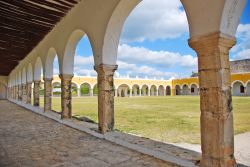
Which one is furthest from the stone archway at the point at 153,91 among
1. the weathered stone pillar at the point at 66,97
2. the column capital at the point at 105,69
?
the column capital at the point at 105,69

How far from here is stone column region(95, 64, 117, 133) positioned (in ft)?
15.4

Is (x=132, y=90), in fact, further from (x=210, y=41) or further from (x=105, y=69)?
(x=210, y=41)

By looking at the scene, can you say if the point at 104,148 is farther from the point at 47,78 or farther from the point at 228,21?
the point at 47,78

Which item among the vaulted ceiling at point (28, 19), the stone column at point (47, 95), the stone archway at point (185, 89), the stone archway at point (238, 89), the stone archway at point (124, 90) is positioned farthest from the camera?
the stone archway at point (185, 89)

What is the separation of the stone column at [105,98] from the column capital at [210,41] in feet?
7.79

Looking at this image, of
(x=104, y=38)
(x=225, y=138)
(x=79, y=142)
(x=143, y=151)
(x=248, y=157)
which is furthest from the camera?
(x=104, y=38)

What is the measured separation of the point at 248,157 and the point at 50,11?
19.1ft

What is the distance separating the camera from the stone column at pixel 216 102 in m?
2.48

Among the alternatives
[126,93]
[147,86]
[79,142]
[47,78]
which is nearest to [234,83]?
[147,86]

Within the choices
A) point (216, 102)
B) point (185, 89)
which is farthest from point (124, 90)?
point (216, 102)

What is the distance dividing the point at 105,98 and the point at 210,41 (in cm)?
271

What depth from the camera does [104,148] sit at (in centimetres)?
386

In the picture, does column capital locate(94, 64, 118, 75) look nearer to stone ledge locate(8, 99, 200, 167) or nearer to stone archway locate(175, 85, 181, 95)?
stone ledge locate(8, 99, 200, 167)

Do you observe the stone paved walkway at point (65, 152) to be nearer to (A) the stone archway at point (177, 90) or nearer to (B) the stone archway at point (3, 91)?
(B) the stone archway at point (3, 91)
